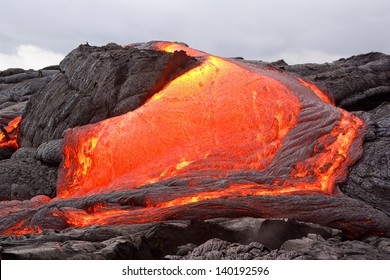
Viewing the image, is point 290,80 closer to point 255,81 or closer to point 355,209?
point 255,81

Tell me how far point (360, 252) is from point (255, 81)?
695 centimetres

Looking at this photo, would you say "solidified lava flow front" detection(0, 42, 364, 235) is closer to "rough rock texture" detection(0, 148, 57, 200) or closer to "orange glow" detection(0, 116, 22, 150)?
"rough rock texture" detection(0, 148, 57, 200)

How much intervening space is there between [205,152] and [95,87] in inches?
210

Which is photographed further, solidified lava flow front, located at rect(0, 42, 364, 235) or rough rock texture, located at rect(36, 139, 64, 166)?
rough rock texture, located at rect(36, 139, 64, 166)

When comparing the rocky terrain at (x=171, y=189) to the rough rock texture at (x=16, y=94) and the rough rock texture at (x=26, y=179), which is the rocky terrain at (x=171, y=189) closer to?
the rough rock texture at (x=26, y=179)

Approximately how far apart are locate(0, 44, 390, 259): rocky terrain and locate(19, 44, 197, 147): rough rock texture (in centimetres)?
3

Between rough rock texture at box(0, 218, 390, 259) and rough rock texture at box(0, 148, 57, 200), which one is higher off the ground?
rough rock texture at box(0, 148, 57, 200)

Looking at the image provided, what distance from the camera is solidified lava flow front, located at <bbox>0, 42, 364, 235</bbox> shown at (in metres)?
11.1

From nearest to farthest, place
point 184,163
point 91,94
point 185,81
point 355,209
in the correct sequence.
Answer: point 355,209
point 184,163
point 185,81
point 91,94

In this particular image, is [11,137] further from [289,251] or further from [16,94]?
[289,251]

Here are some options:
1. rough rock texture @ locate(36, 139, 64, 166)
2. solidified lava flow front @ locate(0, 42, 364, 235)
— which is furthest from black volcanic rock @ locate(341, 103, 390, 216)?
rough rock texture @ locate(36, 139, 64, 166)

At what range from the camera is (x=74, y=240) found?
8.79 meters

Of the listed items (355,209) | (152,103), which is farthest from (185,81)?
(355,209)

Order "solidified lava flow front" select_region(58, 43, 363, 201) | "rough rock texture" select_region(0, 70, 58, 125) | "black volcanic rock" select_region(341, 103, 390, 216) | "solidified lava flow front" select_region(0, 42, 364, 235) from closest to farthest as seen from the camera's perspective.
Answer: "solidified lava flow front" select_region(0, 42, 364, 235) < "black volcanic rock" select_region(341, 103, 390, 216) < "solidified lava flow front" select_region(58, 43, 363, 201) < "rough rock texture" select_region(0, 70, 58, 125)
